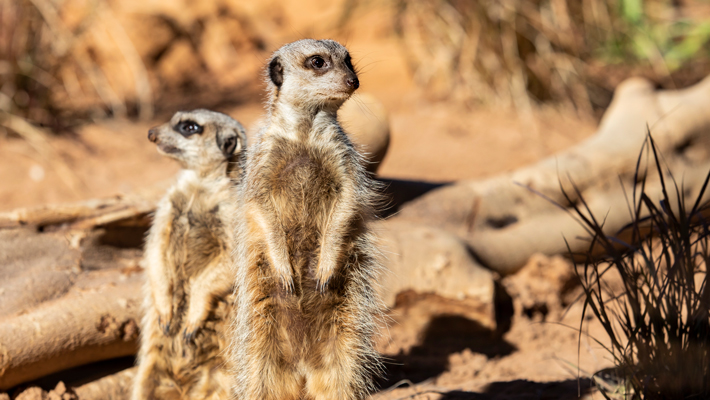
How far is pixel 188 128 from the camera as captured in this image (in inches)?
107

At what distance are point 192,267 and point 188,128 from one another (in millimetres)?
623

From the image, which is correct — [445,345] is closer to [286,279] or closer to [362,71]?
[286,279]

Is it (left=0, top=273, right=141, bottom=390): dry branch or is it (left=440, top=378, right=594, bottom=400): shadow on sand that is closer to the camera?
(left=440, top=378, right=594, bottom=400): shadow on sand

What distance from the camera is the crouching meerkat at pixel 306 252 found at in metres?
1.95

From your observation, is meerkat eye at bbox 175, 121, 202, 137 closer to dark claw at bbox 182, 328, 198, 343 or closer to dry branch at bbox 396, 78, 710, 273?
dark claw at bbox 182, 328, 198, 343

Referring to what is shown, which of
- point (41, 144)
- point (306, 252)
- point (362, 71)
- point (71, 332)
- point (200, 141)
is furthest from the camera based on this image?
point (362, 71)

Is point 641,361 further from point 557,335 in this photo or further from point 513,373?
point 557,335

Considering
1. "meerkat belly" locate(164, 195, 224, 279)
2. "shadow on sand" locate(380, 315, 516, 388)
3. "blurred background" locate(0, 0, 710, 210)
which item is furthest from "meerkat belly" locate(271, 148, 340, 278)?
"blurred background" locate(0, 0, 710, 210)

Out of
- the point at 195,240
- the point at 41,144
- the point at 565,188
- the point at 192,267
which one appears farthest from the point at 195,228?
the point at 41,144

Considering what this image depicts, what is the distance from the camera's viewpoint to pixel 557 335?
10.3 feet

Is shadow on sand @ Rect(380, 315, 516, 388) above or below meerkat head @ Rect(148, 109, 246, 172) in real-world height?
below

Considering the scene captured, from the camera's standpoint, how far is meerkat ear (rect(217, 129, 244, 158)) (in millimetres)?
2664

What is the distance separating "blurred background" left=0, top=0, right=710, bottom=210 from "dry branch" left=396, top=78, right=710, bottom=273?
1.02 metres

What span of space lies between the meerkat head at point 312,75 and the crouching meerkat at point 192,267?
50 cm
